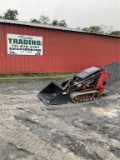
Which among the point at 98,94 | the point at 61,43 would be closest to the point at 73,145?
the point at 98,94

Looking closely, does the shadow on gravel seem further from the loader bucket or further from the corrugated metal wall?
the corrugated metal wall

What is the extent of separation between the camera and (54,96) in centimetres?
639

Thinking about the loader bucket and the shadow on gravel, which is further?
the loader bucket

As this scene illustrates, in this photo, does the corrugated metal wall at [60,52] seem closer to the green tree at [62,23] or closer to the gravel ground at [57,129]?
the gravel ground at [57,129]

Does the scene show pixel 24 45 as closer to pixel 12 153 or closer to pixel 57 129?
pixel 57 129

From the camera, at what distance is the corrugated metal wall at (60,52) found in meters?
9.80

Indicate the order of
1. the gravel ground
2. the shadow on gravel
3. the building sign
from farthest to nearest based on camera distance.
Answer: the building sign < the gravel ground < the shadow on gravel

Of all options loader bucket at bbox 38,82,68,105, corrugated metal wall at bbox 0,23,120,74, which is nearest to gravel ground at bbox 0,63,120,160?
loader bucket at bbox 38,82,68,105

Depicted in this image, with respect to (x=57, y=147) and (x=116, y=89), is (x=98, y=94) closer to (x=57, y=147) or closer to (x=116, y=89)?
(x=116, y=89)

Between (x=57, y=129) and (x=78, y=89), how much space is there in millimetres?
2237

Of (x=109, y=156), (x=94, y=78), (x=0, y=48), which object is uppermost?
(x=0, y=48)

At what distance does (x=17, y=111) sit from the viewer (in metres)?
5.41

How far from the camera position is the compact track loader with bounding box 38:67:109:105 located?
6152 mm

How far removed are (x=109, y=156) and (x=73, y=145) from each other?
27.7 inches
